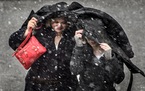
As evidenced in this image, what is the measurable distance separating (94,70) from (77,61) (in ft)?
0.83

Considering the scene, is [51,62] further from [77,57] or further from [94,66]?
[94,66]

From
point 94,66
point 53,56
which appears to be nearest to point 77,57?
point 94,66

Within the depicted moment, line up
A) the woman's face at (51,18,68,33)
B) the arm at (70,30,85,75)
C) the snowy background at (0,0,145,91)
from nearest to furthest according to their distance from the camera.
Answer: the arm at (70,30,85,75)
the woman's face at (51,18,68,33)
the snowy background at (0,0,145,91)

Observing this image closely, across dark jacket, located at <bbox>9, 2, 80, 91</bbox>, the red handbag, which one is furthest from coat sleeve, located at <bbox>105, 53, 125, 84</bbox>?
the red handbag

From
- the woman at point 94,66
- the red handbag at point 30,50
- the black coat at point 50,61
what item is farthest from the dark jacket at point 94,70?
the red handbag at point 30,50

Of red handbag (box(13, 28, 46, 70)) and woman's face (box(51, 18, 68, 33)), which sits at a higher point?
woman's face (box(51, 18, 68, 33))

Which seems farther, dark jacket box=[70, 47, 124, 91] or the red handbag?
the red handbag

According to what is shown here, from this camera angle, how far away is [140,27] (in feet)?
29.1

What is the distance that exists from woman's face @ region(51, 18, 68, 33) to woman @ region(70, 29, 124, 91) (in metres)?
0.37

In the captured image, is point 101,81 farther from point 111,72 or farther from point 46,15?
point 46,15

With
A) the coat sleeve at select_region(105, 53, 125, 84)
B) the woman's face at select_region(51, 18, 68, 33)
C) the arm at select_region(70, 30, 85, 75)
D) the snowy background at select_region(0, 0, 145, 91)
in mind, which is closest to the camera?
the coat sleeve at select_region(105, 53, 125, 84)

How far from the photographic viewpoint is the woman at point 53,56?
24.2 ft

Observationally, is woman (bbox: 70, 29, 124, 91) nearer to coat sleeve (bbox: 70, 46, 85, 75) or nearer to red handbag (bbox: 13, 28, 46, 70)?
coat sleeve (bbox: 70, 46, 85, 75)

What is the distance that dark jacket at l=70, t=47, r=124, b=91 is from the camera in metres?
6.92
